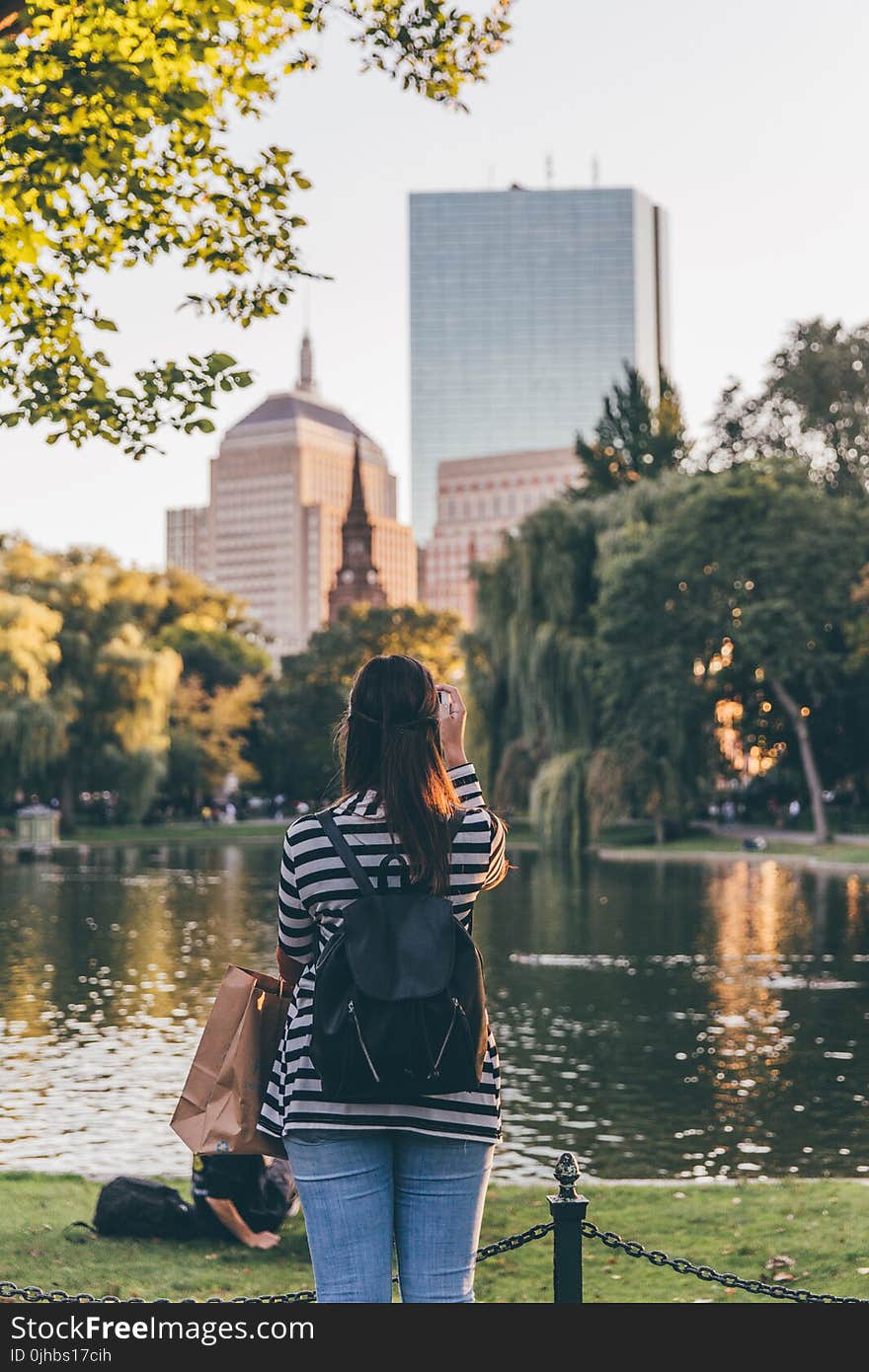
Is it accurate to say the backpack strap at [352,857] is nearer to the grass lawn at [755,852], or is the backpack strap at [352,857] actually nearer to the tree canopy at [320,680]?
the grass lawn at [755,852]

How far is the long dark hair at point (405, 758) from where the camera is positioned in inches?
128

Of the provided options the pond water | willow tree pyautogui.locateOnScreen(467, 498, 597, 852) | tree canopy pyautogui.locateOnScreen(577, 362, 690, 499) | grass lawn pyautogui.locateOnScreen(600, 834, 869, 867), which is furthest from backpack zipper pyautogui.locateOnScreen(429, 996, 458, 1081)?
tree canopy pyautogui.locateOnScreen(577, 362, 690, 499)

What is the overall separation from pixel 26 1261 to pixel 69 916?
1938cm

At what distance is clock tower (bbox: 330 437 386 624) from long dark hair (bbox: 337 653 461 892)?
13871 centimetres

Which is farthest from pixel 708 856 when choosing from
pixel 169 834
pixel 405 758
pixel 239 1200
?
pixel 405 758

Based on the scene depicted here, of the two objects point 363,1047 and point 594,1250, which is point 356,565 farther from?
point 363,1047

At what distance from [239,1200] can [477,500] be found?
178 meters

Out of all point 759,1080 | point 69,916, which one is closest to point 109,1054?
point 759,1080

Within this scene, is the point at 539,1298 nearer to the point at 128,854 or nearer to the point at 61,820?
the point at 128,854

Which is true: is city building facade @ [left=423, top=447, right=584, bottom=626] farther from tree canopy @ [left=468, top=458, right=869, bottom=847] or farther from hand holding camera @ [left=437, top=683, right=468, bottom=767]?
hand holding camera @ [left=437, top=683, right=468, bottom=767]

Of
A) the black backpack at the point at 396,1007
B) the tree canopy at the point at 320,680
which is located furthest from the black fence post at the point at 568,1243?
the tree canopy at the point at 320,680

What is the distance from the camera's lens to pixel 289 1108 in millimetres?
3189

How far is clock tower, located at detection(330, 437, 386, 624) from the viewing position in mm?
143750

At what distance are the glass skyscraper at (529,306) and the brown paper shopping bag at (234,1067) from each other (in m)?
183
